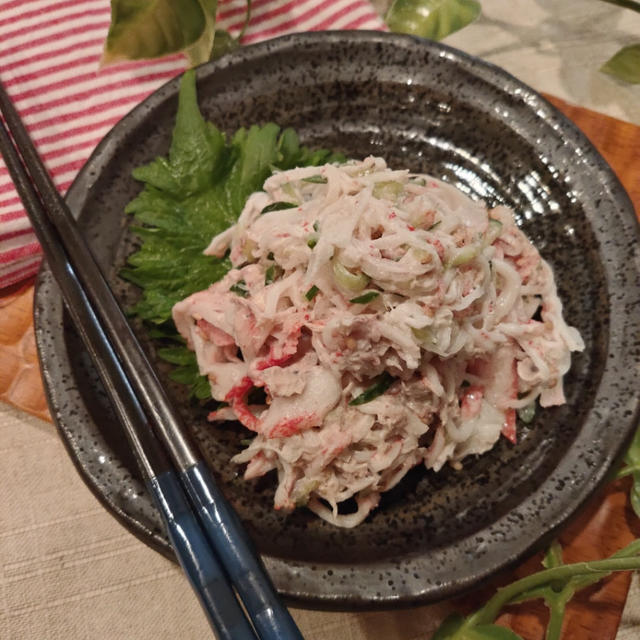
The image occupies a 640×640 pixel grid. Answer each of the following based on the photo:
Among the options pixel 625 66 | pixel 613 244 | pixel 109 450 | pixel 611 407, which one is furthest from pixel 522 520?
pixel 625 66

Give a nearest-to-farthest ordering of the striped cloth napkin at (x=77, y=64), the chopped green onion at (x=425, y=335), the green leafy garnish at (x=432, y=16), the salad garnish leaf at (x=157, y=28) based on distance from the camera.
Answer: the chopped green onion at (x=425, y=335) → the salad garnish leaf at (x=157, y=28) → the striped cloth napkin at (x=77, y=64) → the green leafy garnish at (x=432, y=16)

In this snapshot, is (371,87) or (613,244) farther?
(371,87)

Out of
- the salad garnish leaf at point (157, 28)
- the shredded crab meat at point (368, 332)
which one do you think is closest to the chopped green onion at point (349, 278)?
the shredded crab meat at point (368, 332)

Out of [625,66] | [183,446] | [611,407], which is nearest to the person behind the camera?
[183,446]

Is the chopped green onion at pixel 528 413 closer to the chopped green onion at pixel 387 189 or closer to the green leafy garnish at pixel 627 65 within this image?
the chopped green onion at pixel 387 189

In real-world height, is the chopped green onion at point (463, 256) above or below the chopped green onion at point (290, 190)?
above

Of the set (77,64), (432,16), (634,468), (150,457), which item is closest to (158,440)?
(150,457)

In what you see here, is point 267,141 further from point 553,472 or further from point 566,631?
point 566,631

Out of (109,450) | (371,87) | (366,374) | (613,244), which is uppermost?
(371,87)
